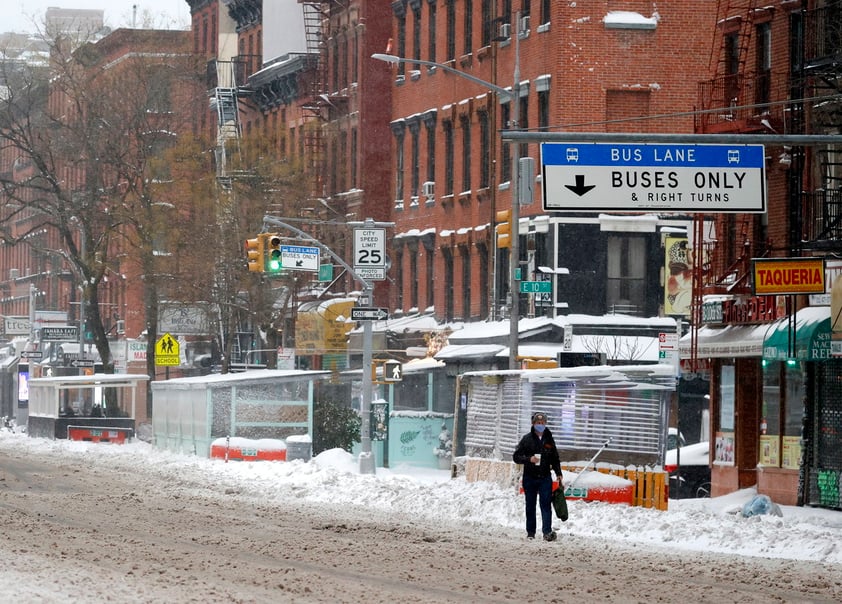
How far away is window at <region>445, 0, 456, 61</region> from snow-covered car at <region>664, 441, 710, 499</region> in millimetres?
21644

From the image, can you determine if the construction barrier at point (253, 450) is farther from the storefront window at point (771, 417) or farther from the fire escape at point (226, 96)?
the fire escape at point (226, 96)

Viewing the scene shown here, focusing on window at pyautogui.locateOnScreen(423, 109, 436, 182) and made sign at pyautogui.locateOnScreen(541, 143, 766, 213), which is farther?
window at pyautogui.locateOnScreen(423, 109, 436, 182)

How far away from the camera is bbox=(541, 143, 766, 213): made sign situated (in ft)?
75.5

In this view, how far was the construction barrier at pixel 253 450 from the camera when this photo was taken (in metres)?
47.0

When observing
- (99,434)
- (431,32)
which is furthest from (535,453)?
(99,434)

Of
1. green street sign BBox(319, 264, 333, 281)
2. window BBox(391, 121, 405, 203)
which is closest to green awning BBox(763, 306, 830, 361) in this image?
green street sign BBox(319, 264, 333, 281)

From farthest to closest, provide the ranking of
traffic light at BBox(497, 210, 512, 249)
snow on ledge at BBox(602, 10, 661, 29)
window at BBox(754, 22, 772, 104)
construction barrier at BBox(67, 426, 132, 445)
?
construction barrier at BBox(67, 426, 132, 445), snow on ledge at BBox(602, 10, 661, 29), traffic light at BBox(497, 210, 512, 249), window at BBox(754, 22, 772, 104)

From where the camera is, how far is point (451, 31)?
58.0 metres

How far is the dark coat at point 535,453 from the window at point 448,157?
33180 millimetres

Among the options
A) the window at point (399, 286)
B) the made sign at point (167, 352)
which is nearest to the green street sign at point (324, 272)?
the window at point (399, 286)

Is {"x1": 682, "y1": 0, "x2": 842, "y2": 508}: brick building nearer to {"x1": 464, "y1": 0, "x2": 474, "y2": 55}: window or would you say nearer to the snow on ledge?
the snow on ledge

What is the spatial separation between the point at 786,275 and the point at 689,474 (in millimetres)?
10033

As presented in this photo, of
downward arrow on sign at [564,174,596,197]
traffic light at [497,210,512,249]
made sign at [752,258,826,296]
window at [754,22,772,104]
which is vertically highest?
window at [754,22,772,104]

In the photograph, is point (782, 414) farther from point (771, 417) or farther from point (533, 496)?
point (533, 496)
